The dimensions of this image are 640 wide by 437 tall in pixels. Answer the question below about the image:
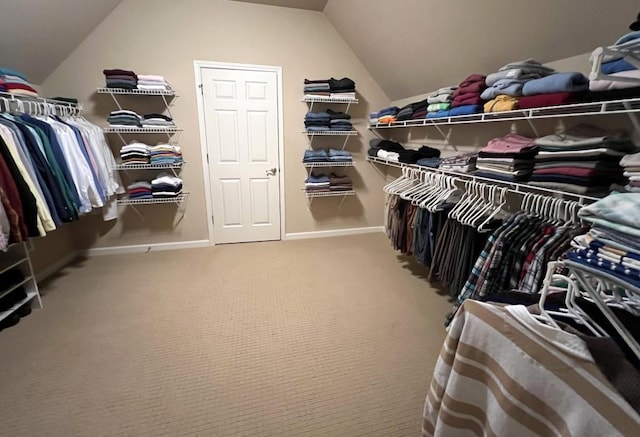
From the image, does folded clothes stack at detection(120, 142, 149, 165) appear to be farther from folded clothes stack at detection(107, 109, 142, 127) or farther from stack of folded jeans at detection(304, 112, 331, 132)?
stack of folded jeans at detection(304, 112, 331, 132)

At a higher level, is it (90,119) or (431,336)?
(90,119)

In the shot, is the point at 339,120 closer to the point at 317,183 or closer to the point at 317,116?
the point at 317,116

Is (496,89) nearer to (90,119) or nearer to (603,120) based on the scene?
(603,120)

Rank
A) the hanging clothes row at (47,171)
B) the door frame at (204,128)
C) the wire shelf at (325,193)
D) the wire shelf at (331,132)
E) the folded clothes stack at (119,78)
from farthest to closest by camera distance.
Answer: the wire shelf at (325,193) < the wire shelf at (331,132) < the door frame at (204,128) < the folded clothes stack at (119,78) < the hanging clothes row at (47,171)

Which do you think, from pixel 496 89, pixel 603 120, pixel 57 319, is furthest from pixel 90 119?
pixel 603 120

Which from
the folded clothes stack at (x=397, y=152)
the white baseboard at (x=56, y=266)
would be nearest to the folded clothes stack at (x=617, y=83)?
the folded clothes stack at (x=397, y=152)

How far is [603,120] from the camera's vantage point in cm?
159

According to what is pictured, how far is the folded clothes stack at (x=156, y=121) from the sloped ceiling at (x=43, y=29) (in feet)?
2.82

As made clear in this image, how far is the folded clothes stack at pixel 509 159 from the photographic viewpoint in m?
1.71

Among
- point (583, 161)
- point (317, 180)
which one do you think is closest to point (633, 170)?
point (583, 161)

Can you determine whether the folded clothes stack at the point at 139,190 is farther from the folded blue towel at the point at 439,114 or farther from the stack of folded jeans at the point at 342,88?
the folded blue towel at the point at 439,114

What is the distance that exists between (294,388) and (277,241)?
238cm

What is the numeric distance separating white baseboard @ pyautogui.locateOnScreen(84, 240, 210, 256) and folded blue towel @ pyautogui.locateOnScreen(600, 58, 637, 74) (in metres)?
3.69

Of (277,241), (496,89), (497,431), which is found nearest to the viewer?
(497,431)
